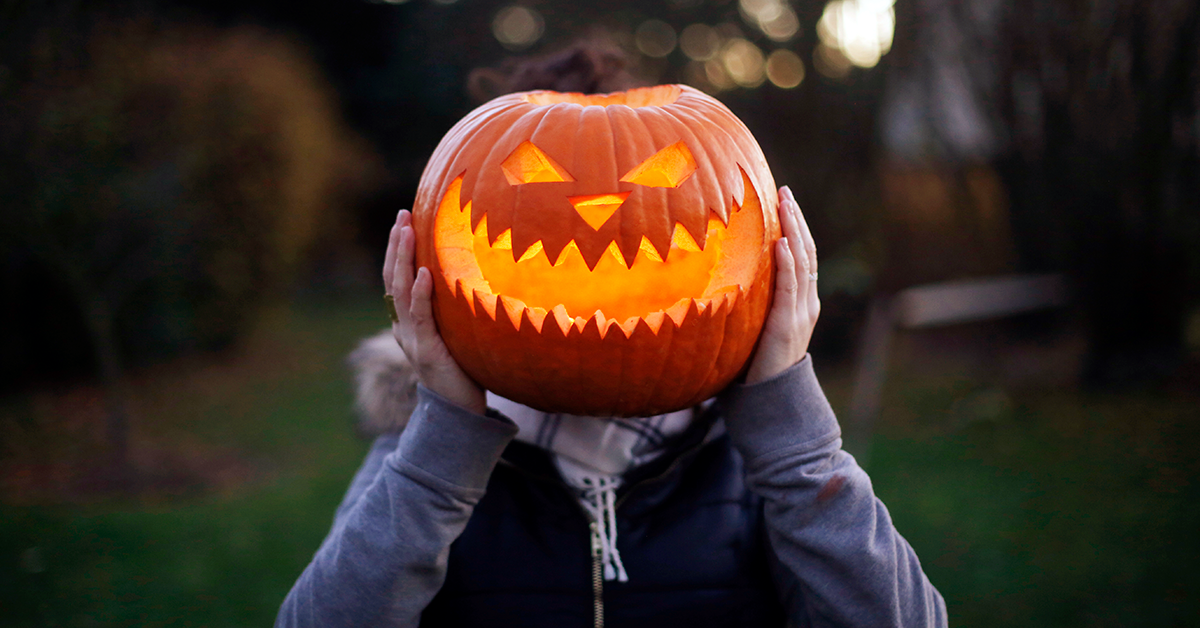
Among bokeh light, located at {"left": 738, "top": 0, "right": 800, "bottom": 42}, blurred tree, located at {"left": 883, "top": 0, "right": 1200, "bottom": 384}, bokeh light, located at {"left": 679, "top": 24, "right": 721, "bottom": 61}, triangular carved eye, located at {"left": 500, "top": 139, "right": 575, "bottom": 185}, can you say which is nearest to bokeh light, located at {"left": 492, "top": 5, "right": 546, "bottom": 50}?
bokeh light, located at {"left": 679, "top": 24, "right": 721, "bottom": 61}

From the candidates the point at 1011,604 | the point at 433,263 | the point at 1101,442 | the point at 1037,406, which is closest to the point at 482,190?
the point at 433,263

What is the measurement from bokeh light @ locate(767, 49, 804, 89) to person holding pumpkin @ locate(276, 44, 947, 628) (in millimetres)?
5724

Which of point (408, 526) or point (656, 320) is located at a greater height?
point (656, 320)

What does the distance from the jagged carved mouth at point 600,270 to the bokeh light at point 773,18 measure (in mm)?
6120

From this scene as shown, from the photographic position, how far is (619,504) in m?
1.68

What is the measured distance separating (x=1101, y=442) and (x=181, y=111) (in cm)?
736

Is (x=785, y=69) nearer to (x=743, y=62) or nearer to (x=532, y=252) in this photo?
(x=743, y=62)

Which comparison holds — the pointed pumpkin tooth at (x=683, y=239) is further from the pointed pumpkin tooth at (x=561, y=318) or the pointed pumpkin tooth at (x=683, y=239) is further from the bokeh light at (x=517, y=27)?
the bokeh light at (x=517, y=27)

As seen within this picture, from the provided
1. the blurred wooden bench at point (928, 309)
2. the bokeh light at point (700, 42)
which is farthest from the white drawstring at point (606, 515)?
the bokeh light at point (700, 42)

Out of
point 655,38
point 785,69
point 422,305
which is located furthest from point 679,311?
point 655,38

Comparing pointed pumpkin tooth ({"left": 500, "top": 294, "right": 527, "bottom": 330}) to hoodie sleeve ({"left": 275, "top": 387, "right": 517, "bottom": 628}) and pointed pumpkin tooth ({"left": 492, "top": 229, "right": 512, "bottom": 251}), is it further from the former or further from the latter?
hoodie sleeve ({"left": 275, "top": 387, "right": 517, "bottom": 628})

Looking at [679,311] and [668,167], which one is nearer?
[679,311]

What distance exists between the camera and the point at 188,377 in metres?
8.04

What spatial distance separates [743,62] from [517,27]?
5.73 metres
